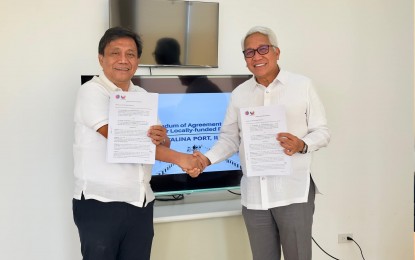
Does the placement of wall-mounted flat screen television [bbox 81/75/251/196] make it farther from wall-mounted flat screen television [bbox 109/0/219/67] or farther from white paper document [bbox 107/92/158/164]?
white paper document [bbox 107/92/158/164]

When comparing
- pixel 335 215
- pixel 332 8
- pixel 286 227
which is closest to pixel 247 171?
pixel 286 227

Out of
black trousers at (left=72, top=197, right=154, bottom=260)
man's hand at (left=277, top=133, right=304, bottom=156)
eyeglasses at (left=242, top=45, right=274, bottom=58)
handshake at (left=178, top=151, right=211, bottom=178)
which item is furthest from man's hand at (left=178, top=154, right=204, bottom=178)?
eyeglasses at (left=242, top=45, right=274, bottom=58)

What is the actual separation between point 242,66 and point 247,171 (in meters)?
0.96

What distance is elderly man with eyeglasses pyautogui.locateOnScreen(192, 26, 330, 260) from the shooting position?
70.9 inches

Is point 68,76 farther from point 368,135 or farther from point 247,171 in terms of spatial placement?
point 368,135

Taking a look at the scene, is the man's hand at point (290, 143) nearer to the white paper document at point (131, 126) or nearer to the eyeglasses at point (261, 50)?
the eyeglasses at point (261, 50)

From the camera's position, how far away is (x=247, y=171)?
5.94 feet

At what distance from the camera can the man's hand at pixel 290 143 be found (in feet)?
5.71

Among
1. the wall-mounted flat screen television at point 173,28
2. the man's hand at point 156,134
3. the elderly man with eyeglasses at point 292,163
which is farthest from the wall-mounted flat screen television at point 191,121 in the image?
the man's hand at point 156,134

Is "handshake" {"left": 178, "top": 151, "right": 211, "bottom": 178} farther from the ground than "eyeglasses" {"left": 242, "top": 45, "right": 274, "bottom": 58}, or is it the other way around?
"eyeglasses" {"left": 242, "top": 45, "right": 274, "bottom": 58}

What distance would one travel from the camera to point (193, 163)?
76.1 inches

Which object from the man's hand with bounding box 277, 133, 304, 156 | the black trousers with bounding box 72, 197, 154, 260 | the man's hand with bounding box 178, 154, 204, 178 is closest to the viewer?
the black trousers with bounding box 72, 197, 154, 260

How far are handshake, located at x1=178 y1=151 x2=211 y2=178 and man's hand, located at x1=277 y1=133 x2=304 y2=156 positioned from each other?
1.34 feet

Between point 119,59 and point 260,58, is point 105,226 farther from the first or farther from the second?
point 260,58
